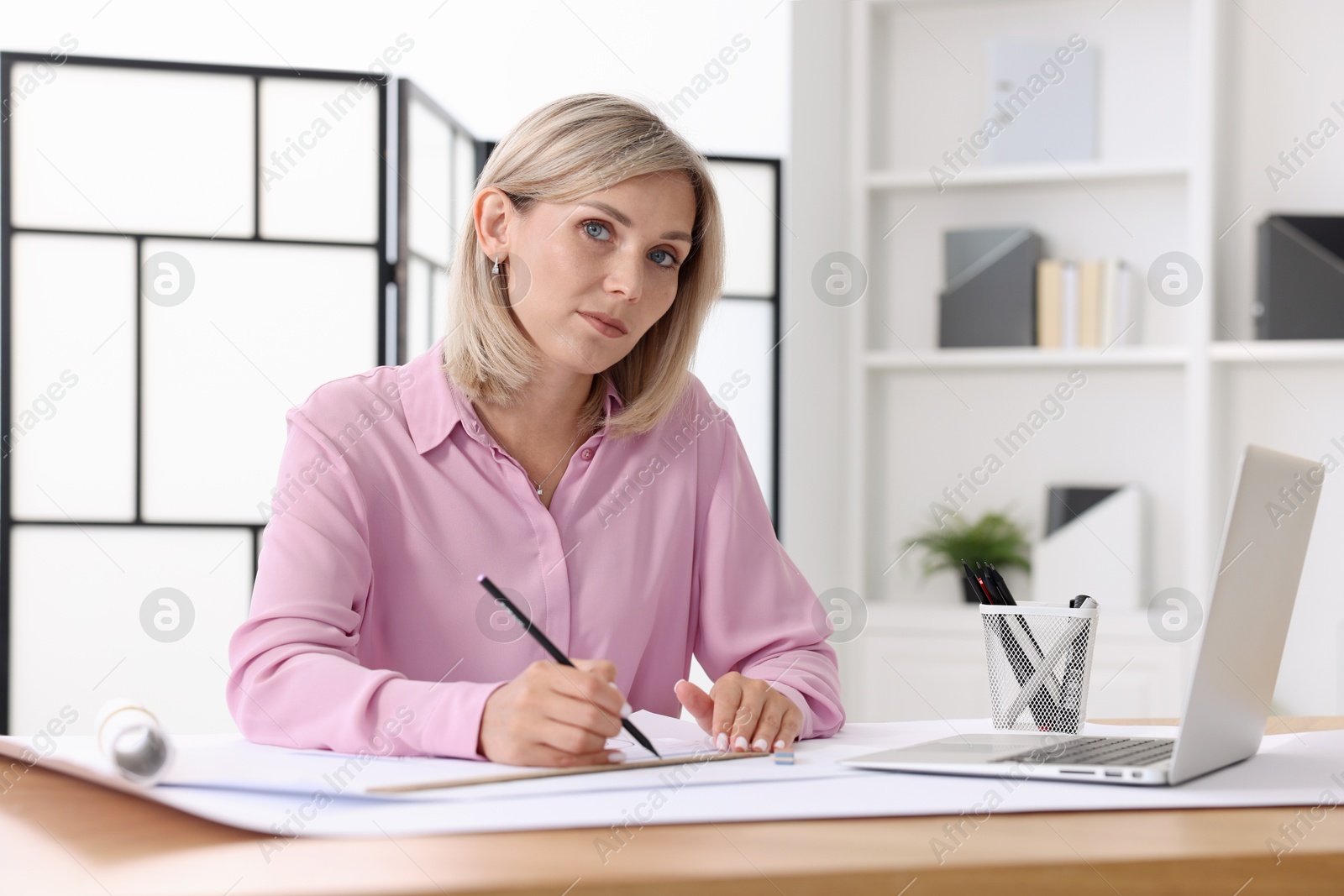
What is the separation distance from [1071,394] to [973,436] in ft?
0.91

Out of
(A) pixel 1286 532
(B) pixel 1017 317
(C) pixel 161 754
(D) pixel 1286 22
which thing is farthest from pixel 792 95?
(C) pixel 161 754

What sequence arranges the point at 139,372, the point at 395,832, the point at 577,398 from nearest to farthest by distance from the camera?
the point at 395,832 → the point at 577,398 → the point at 139,372

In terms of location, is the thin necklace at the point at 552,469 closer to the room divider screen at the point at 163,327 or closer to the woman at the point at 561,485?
the woman at the point at 561,485

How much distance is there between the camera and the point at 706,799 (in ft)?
2.31

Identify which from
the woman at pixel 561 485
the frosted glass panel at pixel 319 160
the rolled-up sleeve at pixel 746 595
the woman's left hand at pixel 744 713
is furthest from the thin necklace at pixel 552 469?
the frosted glass panel at pixel 319 160

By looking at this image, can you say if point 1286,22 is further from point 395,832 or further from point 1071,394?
point 395,832

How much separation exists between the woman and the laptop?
209mm

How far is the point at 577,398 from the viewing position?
56.1 inches

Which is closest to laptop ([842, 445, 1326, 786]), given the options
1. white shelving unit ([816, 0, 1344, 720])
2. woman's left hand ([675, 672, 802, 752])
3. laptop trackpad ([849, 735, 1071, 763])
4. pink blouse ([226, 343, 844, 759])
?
laptop trackpad ([849, 735, 1071, 763])

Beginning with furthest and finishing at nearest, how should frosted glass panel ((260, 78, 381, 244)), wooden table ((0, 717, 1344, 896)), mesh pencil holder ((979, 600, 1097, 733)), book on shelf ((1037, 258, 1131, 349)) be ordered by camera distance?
book on shelf ((1037, 258, 1131, 349)), frosted glass panel ((260, 78, 381, 244)), mesh pencil holder ((979, 600, 1097, 733)), wooden table ((0, 717, 1344, 896))

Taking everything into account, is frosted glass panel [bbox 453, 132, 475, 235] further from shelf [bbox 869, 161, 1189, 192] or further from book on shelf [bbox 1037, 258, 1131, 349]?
book on shelf [bbox 1037, 258, 1131, 349]

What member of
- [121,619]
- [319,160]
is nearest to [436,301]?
[319,160]

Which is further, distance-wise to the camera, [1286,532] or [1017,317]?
[1017,317]

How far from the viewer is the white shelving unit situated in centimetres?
285
